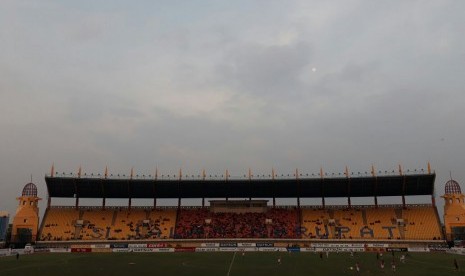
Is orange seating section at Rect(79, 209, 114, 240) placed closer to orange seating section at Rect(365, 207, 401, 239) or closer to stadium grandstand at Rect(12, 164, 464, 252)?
stadium grandstand at Rect(12, 164, 464, 252)

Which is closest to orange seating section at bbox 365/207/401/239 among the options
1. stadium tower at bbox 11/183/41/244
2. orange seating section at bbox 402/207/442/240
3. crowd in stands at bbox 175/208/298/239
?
orange seating section at bbox 402/207/442/240

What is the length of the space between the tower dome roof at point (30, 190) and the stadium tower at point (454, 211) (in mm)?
91746

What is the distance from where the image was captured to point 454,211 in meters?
82.4

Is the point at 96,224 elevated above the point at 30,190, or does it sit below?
below

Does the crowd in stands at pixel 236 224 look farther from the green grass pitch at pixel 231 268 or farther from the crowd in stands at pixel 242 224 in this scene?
the green grass pitch at pixel 231 268

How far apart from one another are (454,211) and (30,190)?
95.3m

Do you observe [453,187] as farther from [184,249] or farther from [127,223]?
[127,223]

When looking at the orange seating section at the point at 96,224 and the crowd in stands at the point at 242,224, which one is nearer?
the crowd in stands at the point at 242,224

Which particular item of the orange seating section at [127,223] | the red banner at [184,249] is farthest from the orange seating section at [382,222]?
the orange seating section at [127,223]

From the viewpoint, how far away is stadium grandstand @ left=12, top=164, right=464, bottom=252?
81.1 metres

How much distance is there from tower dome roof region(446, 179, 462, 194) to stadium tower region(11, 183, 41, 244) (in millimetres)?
91092

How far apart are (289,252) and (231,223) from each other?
746 inches

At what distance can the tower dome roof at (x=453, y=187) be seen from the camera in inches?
3339

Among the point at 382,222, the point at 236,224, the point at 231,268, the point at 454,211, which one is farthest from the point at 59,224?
the point at 454,211
